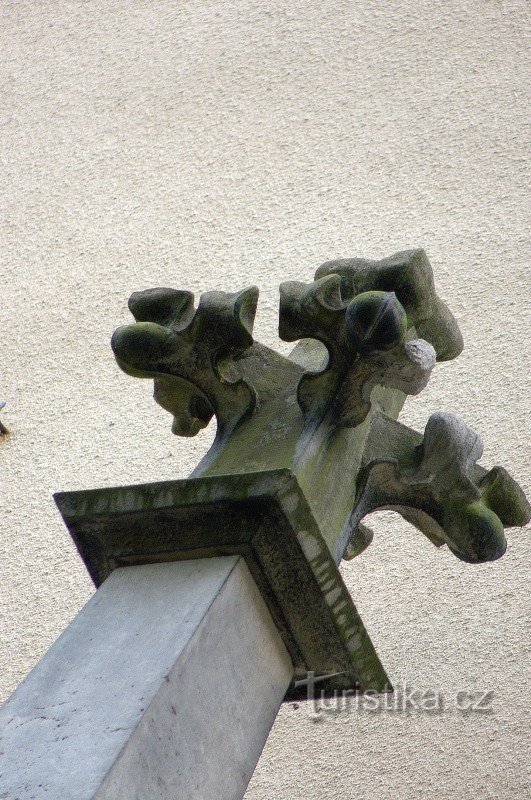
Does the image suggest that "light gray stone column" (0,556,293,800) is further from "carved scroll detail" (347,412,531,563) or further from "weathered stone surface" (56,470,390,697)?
"carved scroll detail" (347,412,531,563)

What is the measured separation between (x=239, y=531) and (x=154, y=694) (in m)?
0.25

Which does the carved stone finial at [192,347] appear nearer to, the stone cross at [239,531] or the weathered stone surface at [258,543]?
the stone cross at [239,531]

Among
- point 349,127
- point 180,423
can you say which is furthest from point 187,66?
point 180,423

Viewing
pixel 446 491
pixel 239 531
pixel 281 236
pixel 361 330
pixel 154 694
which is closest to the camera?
pixel 154 694

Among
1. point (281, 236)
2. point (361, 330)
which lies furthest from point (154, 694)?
point (281, 236)

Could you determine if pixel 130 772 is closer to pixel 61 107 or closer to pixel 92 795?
pixel 92 795

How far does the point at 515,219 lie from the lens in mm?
3391

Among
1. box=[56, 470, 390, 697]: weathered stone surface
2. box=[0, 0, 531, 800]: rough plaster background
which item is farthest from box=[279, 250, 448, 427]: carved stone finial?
box=[0, 0, 531, 800]: rough plaster background

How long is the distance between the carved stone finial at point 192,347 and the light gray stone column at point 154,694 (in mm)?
298

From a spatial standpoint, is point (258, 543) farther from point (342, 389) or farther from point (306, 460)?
point (342, 389)

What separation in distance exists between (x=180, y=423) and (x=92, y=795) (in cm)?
74

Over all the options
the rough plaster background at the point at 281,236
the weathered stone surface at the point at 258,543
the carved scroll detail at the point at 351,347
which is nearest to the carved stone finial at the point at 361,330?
the carved scroll detail at the point at 351,347

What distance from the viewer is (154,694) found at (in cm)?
104

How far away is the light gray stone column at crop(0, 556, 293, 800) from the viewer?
0.98m
